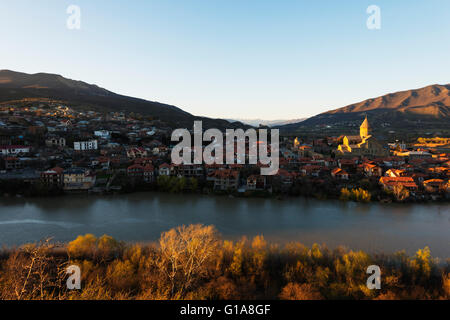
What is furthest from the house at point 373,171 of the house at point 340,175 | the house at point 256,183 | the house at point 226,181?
the house at point 226,181

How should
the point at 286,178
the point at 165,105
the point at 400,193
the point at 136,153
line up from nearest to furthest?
the point at 400,193 < the point at 286,178 < the point at 136,153 < the point at 165,105

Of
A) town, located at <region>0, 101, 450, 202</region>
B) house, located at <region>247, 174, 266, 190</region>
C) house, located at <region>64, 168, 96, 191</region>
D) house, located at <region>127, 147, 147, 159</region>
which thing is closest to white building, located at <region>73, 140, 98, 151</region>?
town, located at <region>0, 101, 450, 202</region>

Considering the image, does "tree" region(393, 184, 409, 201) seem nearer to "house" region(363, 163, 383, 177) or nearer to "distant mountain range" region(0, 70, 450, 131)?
"house" region(363, 163, 383, 177)

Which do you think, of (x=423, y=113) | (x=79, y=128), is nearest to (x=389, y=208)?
(x=79, y=128)

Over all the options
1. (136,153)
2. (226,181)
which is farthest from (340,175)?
(136,153)

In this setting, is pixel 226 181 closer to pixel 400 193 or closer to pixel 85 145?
pixel 400 193

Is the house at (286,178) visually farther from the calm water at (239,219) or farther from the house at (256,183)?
the calm water at (239,219)
